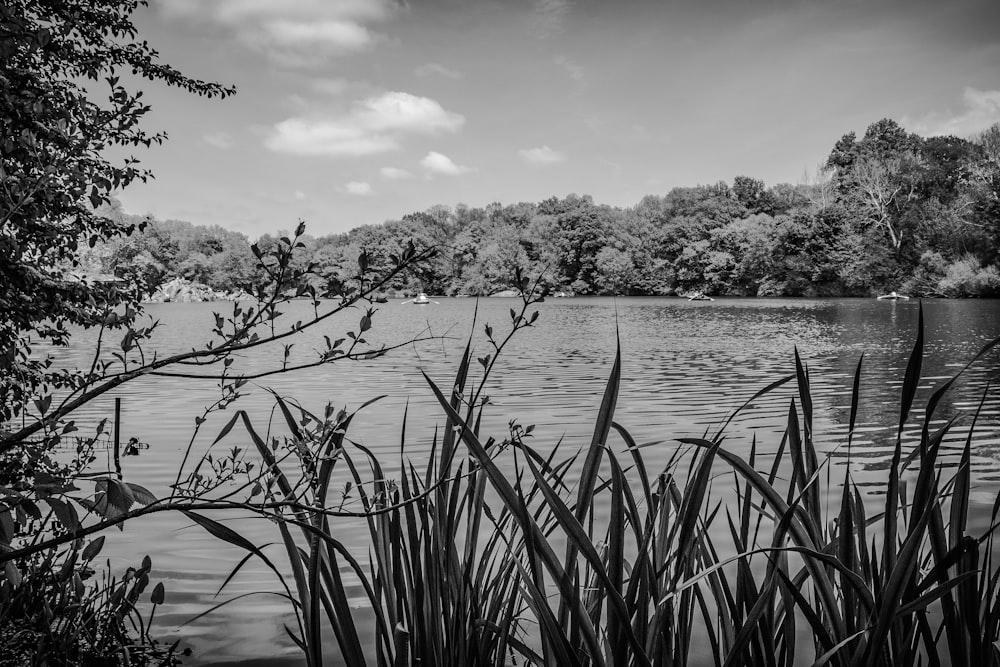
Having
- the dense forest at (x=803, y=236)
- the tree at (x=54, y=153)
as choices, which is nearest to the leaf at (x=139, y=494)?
the tree at (x=54, y=153)

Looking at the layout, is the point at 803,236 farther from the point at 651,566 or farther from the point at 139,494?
the point at 139,494

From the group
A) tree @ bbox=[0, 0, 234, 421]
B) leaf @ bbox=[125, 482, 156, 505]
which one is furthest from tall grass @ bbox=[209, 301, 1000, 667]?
tree @ bbox=[0, 0, 234, 421]

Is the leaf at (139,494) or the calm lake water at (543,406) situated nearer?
the leaf at (139,494)

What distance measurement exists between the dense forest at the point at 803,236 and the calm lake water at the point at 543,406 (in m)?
15.6

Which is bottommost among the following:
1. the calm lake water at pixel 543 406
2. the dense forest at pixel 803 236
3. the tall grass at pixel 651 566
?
the calm lake water at pixel 543 406

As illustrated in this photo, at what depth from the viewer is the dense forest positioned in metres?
49.8

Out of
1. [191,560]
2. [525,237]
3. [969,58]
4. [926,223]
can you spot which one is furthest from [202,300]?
[969,58]

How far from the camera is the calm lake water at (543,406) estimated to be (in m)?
4.24

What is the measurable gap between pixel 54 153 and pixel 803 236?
64148 millimetres

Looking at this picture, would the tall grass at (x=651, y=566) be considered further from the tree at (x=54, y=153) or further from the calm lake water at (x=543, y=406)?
the tree at (x=54, y=153)

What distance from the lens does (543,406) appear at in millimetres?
11523

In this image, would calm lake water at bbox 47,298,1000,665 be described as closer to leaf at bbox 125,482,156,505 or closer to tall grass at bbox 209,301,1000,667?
tall grass at bbox 209,301,1000,667

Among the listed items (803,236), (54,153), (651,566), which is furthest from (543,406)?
(803,236)

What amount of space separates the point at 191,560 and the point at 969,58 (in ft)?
315
